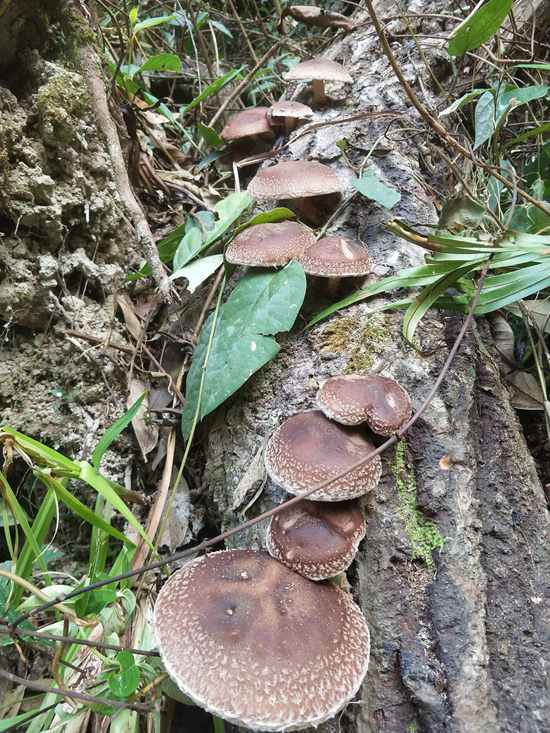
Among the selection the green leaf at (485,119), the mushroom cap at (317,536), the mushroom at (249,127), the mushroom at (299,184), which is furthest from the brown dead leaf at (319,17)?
the mushroom cap at (317,536)

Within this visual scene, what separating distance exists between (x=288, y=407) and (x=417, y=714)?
3.93 ft

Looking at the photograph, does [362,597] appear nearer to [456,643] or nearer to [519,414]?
[456,643]

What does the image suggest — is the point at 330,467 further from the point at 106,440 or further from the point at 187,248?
the point at 187,248

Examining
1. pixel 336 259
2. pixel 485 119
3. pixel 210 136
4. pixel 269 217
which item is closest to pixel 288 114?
pixel 210 136

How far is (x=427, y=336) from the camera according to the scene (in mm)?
2340

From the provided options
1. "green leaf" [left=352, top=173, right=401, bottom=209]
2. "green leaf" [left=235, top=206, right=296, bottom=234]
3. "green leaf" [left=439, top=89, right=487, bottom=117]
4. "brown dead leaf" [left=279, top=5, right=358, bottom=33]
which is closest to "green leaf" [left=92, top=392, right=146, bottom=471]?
"green leaf" [left=235, top=206, right=296, bottom=234]

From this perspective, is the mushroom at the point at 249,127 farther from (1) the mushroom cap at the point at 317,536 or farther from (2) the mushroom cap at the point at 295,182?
(1) the mushroom cap at the point at 317,536

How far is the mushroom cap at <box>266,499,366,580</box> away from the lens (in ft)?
5.45

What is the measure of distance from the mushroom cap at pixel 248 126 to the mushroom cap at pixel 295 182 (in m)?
0.90

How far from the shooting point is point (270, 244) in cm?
253

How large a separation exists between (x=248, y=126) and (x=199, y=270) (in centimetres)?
160

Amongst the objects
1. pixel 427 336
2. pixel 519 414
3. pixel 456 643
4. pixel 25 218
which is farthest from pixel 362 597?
pixel 25 218

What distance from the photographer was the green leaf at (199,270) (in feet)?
8.52

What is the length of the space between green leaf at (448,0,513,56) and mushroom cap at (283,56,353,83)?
1089 mm
